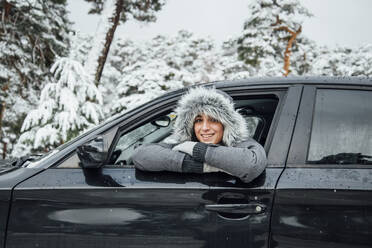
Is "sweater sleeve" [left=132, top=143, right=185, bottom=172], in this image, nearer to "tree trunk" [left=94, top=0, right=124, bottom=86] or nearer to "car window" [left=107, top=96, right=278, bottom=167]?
"car window" [left=107, top=96, right=278, bottom=167]

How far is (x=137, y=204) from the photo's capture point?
158 cm

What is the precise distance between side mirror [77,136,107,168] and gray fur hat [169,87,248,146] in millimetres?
513

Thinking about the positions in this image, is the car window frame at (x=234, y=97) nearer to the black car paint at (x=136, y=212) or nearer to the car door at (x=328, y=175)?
the car door at (x=328, y=175)

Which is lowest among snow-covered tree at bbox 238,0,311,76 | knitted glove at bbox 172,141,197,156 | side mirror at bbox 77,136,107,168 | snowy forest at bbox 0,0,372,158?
side mirror at bbox 77,136,107,168

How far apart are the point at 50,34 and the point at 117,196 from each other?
11.9 metres

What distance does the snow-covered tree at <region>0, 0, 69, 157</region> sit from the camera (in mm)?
10351

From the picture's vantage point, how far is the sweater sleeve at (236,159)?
1498 millimetres

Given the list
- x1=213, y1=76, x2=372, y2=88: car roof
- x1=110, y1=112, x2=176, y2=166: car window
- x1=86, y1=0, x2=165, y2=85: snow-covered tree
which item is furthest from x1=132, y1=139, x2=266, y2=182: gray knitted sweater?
x1=86, y1=0, x2=165, y2=85: snow-covered tree

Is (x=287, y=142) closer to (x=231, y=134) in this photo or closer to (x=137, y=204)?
(x=231, y=134)

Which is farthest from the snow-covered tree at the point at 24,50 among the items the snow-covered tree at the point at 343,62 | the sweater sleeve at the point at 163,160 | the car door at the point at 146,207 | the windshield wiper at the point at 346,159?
the snow-covered tree at the point at 343,62

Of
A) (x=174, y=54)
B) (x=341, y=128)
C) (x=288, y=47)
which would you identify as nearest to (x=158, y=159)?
(x=341, y=128)

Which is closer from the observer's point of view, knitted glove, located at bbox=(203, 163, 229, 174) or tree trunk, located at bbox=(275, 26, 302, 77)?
knitted glove, located at bbox=(203, 163, 229, 174)

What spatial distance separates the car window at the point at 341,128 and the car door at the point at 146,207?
16 cm

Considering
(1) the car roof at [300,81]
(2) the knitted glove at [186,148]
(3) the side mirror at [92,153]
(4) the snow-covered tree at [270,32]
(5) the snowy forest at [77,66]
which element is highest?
Answer: (4) the snow-covered tree at [270,32]
